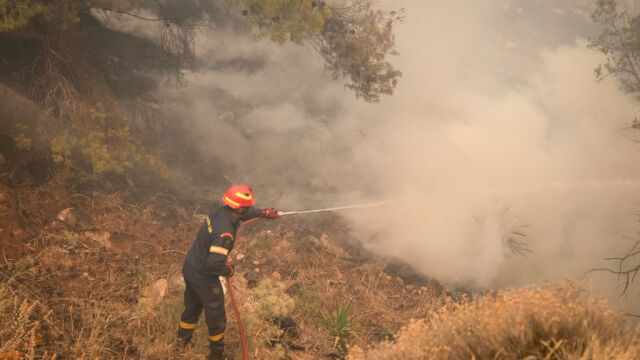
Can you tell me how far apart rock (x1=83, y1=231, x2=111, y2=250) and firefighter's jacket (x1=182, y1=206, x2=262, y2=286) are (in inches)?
81.0

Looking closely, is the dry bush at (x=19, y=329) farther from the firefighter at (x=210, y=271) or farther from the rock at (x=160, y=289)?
the firefighter at (x=210, y=271)

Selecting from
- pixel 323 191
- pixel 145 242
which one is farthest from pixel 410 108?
pixel 145 242

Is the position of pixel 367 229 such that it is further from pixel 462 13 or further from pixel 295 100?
pixel 462 13

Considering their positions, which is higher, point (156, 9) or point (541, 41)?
point (541, 41)

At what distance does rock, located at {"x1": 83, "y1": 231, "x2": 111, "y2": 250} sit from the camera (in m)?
5.02

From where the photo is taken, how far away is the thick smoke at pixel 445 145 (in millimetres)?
7211

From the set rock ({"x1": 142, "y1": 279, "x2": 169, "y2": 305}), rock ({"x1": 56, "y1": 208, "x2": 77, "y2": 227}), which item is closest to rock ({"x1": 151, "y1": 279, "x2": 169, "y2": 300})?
rock ({"x1": 142, "y1": 279, "x2": 169, "y2": 305})

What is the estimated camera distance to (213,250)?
3.42m

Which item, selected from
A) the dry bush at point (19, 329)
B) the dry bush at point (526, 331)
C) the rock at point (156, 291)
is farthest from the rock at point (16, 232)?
the dry bush at point (526, 331)

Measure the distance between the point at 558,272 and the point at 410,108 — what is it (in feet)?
16.4

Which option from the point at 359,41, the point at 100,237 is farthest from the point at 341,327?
the point at 359,41

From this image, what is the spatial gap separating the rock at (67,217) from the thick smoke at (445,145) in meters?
2.81

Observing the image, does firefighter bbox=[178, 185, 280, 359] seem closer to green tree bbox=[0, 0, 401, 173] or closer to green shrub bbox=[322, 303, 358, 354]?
green shrub bbox=[322, 303, 358, 354]

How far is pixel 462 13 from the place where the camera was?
1220cm
